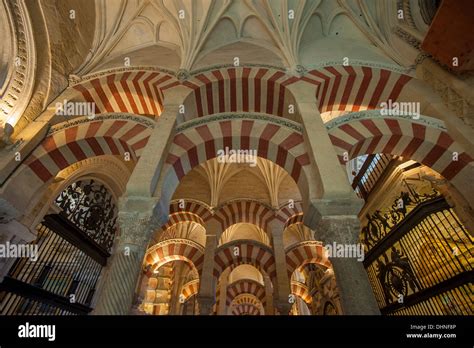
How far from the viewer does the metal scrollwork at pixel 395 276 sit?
6316 millimetres

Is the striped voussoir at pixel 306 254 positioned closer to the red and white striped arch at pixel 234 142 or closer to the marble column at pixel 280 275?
the marble column at pixel 280 275

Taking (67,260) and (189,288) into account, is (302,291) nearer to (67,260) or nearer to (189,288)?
(189,288)

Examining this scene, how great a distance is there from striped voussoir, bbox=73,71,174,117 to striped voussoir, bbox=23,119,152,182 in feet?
4.61

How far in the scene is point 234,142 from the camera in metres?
5.07

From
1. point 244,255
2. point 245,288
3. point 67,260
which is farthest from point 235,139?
point 245,288

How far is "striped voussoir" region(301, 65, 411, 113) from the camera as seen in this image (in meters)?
5.80

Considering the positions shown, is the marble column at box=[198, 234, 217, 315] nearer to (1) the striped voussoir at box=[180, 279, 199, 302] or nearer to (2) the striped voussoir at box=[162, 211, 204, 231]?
(2) the striped voussoir at box=[162, 211, 204, 231]

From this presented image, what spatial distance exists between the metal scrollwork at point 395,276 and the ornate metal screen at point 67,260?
799 centimetres

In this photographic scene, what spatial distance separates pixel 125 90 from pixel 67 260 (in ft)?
14.9

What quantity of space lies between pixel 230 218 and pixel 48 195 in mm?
5131

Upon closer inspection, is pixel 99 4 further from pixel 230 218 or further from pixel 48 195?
pixel 230 218

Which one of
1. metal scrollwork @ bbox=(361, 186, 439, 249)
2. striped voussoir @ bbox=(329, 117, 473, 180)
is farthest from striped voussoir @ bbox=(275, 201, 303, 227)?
striped voussoir @ bbox=(329, 117, 473, 180)

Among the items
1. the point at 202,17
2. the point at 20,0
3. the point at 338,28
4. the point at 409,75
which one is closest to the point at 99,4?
the point at 20,0
